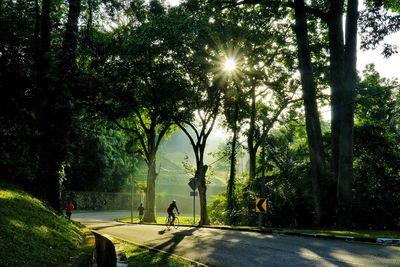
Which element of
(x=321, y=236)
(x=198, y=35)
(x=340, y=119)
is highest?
(x=198, y=35)

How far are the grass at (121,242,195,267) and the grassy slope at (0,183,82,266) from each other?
199 centimetres

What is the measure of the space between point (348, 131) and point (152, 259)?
1371 cm

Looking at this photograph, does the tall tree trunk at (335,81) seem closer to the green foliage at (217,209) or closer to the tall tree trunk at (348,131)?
the tall tree trunk at (348,131)

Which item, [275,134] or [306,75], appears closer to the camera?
[306,75]

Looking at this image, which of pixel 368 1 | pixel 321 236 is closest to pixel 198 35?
pixel 368 1

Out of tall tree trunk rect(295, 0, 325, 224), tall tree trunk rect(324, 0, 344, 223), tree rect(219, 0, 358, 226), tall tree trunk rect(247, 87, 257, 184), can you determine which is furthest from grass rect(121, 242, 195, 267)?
tall tree trunk rect(247, 87, 257, 184)

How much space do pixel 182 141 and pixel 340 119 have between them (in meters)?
168

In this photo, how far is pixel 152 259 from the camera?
33.4ft

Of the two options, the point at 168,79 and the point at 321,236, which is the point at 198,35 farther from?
the point at 321,236

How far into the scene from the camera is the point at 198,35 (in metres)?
21.0

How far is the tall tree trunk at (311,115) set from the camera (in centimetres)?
2144

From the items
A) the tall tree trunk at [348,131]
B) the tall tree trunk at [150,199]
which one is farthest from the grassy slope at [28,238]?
the tall tree trunk at [150,199]

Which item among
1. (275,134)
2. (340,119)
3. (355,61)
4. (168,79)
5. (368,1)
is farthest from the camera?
(275,134)

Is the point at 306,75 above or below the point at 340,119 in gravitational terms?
above
